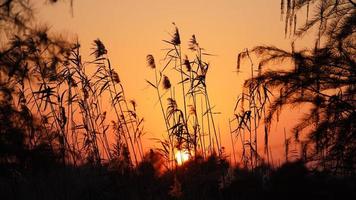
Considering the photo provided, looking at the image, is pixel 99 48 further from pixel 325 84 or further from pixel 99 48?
pixel 325 84

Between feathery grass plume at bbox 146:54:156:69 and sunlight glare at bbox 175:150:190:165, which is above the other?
feathery grass plume at bbox 146:54:156:69

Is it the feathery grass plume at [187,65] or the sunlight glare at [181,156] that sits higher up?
the feathery grass plume at [187,65]

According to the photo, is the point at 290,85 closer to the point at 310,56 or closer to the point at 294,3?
the point at 310,56

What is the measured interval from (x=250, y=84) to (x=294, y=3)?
1.43 meters

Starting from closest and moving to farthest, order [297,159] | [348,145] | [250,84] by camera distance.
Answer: [348,145]
[250,84]
[297,159]

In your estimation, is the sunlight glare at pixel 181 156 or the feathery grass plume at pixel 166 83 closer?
the sunlight glare at pixel 181 156

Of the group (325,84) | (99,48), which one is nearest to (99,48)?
(99,48)

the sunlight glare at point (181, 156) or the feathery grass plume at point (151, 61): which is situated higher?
the feathery grass plume at point (151, 61)

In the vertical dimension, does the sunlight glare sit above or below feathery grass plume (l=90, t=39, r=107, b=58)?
below

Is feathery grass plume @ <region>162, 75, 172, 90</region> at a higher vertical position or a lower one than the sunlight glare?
higher

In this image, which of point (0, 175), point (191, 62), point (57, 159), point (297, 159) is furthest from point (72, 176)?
point (297, 159)

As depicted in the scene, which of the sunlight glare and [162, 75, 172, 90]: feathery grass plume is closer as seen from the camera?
the sunlight glare

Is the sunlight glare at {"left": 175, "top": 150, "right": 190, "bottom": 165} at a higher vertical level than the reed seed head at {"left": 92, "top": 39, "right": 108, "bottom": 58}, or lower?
lower

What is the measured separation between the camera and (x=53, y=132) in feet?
30.0
